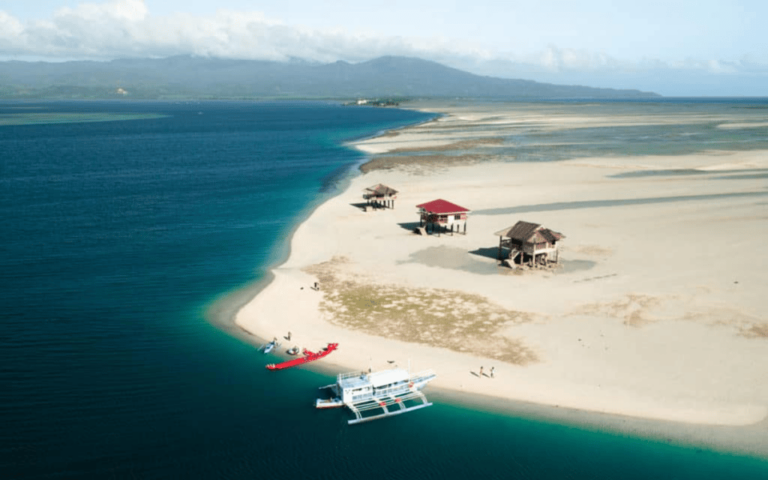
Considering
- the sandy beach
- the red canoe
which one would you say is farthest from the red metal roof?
the red canoe

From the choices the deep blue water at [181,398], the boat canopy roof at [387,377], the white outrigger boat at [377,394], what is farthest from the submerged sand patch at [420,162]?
the white outrigger boat at [377,394]

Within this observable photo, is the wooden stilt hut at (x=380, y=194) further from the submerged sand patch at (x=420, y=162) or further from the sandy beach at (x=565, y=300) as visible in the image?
the submerged sand patch at (x=420, y=162)

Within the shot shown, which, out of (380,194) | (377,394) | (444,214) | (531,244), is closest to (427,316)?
(377,394)

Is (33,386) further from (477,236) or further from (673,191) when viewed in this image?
(673,191)

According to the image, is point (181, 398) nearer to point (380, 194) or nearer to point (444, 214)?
point (444, 214)

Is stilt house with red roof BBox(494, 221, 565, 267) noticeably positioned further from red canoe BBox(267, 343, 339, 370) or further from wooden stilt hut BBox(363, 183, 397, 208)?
wooden stilt hut BBox(363, 183, 397, 208)

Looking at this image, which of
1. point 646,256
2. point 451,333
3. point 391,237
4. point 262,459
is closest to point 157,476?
point 262,459
